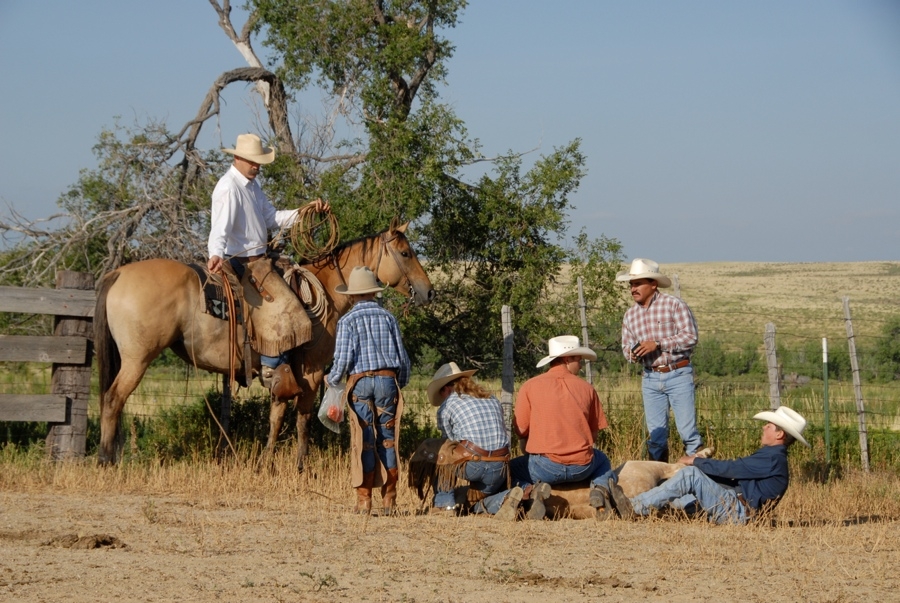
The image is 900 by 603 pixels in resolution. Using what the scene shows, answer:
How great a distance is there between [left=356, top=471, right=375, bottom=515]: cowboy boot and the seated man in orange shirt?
0.98 meters

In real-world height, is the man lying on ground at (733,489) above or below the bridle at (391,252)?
below

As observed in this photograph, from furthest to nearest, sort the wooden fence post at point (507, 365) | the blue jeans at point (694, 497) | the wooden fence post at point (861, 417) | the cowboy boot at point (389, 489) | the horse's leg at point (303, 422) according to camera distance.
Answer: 1. the wooden fence post at point (861, 417)
2. the wooden fence post at point (507, 365)
3. the horse's leg at point (303, 422)
4. the cowboy boot at point (389, 489)
5. the blue jeans at point (694, 497)

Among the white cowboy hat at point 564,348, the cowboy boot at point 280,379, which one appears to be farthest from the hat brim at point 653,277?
the cowboy boot at point 280,379

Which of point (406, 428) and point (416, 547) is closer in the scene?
point (416, 547)

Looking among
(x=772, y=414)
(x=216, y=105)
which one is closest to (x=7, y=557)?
(x=772, y=414)

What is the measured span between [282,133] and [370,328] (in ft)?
24.1

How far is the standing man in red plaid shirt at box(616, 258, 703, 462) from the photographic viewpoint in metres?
8.88

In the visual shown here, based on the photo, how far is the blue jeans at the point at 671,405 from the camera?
29.1ft

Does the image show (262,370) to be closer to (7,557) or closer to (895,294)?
(7,557)

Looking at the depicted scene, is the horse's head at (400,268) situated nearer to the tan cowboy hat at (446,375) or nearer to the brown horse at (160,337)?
the brown horse at (160,337)

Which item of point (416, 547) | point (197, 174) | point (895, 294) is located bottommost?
point (416, 547)

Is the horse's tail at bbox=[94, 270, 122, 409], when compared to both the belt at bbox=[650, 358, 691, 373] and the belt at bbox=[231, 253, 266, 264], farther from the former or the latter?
the belt at bbox=[650, 358, 691, 373]

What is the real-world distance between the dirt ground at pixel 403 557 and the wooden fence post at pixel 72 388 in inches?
86.3

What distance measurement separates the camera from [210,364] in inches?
380
